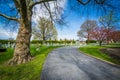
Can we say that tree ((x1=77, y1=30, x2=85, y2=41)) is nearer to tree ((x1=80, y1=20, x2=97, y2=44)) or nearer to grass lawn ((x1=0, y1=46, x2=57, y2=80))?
tree ((x1=80, y1=20, x2=97, y2=44))

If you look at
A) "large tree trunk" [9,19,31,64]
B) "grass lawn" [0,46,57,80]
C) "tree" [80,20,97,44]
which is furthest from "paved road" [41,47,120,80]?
"tree" [80,20,97,44]

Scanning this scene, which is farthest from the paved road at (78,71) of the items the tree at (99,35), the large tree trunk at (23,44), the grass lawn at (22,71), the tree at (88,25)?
the tree at (88,25)

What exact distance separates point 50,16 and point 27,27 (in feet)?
9.44

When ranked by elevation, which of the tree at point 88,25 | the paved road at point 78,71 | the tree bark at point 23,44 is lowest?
the paved road at point 78,71

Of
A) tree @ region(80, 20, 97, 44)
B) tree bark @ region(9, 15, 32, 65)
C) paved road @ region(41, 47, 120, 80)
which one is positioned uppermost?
tree @ region(80, 20, 97, 44)

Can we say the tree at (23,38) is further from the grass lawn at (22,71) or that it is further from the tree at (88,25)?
the tree at (88,25)

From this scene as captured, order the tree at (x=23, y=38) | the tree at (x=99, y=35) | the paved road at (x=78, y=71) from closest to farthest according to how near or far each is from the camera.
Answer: the paved road at (x=78, y=71)
the tree at (x=23, y=38)
the tree at (x=99, y=35)

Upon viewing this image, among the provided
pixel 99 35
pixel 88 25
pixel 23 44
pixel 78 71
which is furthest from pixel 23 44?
pixel 88 25

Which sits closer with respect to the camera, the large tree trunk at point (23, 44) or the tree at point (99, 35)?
the large tree trunk at point (23, 44)

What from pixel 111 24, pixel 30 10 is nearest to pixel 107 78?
pixel 30 10

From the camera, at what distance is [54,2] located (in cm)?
1252

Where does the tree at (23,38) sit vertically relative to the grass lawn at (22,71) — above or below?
above

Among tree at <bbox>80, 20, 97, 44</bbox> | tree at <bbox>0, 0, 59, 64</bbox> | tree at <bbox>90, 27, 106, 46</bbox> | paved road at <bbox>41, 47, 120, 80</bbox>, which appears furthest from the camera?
tree at <bbox>80, 20, 97, 44</bbox>

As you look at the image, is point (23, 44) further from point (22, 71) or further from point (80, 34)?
point (80, 34)
